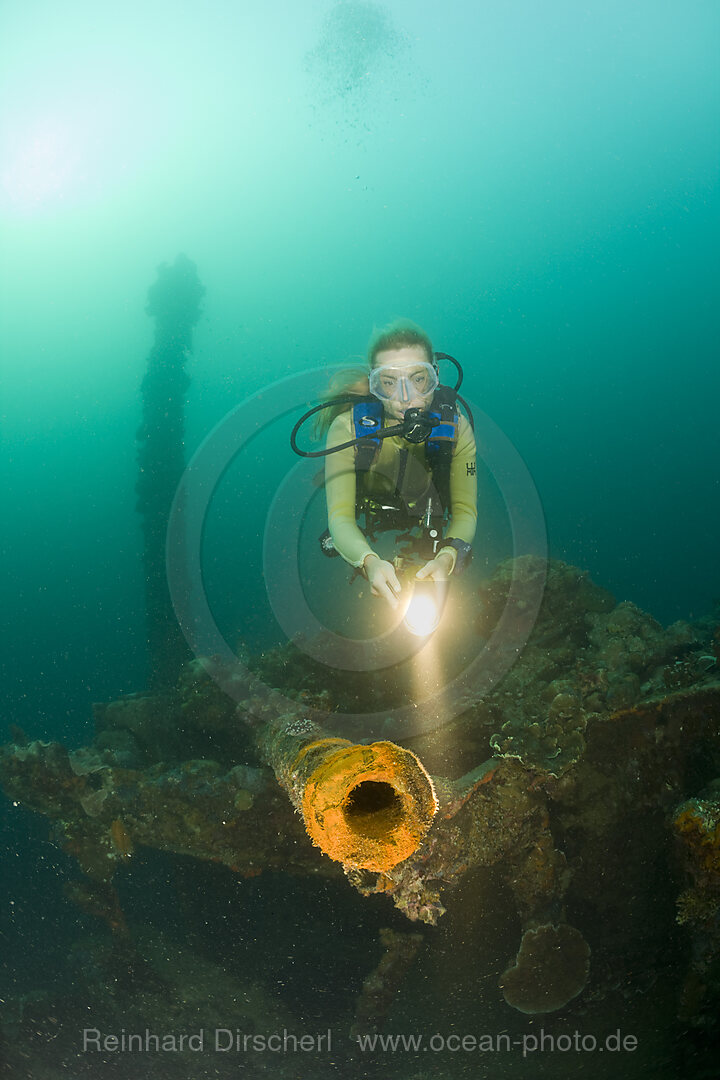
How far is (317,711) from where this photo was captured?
4348mm

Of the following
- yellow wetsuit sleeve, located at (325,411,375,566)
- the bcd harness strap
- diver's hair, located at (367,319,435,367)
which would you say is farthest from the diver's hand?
diver's hair, located at (367,319,435,367)

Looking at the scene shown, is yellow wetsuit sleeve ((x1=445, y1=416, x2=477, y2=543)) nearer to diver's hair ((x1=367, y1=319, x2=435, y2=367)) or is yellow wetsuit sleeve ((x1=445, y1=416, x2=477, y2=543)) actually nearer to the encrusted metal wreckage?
diver's hair ((x1=367, y1=319, x2=435, y2=367))

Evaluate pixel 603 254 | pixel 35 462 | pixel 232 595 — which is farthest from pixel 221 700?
pixel 35 462

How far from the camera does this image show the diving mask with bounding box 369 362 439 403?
4492mm

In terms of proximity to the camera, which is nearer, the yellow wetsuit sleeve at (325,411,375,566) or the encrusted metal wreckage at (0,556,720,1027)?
the encrusted metal wreckage at (0,556,720,1027)

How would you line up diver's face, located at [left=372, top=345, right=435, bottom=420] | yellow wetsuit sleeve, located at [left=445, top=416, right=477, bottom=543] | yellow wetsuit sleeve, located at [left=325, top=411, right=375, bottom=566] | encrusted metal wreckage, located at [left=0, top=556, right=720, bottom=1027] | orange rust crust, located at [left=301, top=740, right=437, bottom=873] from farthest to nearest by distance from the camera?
1. diver's face, located at [left=372, top=345, right=435, bottom=420]
2. yellow wetsuit sleeve, located at [left=445, top=416, right=477, bottom=543]
3. yellow wetsuit sleeve, located at [left=325, top=411, right=375, bottom=566]
4. encrusted metal wreckage, located at [left=0, top=556, right=720, bottom=1027]
5. orange rust crust, located at [left=301, top=740, right=437, bottom=873]

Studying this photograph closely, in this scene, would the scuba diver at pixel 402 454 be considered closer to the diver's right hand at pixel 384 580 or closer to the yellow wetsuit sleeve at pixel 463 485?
the yellow wetsuit sleeve at pixel 463 485

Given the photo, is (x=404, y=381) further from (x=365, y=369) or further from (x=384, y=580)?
(x=384, y=580)

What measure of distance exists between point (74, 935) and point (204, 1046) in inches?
77.9

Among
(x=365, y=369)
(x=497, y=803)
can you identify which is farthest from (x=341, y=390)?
(x=497, y=803)

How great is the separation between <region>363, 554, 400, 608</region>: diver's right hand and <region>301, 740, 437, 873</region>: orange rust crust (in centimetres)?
133

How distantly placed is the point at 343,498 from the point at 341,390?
1.37 metres

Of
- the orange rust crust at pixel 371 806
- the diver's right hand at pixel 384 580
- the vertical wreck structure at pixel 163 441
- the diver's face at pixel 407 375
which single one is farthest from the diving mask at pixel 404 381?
the vertical wreck structure at pixel 163 441

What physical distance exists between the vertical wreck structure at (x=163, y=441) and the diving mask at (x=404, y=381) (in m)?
6.91
